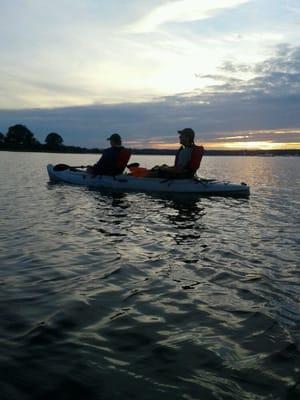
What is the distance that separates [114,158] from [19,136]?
5027 inches

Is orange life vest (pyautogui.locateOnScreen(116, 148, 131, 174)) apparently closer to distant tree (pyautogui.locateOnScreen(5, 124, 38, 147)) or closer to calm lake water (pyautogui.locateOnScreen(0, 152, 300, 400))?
calm lake water (pyautogui.locateOnScreen(0, 152, 300, 400))

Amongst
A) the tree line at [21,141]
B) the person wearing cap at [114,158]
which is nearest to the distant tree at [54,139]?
the tree line at [21,141]

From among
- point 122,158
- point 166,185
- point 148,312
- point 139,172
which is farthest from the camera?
point 122,158

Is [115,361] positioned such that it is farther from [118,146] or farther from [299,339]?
[118,146]

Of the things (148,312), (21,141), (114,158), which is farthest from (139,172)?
(21,141)

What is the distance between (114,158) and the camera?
18.4m

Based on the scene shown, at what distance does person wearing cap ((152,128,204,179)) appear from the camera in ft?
54.7

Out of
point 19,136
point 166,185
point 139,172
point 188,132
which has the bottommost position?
point 166,185

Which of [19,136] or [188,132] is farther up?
[19,136]

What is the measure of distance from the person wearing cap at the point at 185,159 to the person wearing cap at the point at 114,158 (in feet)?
5.33

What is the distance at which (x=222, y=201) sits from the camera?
633 inches

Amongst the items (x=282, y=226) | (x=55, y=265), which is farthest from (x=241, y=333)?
(x=282, y=226)

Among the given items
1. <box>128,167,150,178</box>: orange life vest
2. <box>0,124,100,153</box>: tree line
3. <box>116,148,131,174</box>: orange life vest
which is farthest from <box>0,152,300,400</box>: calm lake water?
<box>0,124,100,153</box>: tree line

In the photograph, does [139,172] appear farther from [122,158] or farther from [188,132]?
[188,132]
